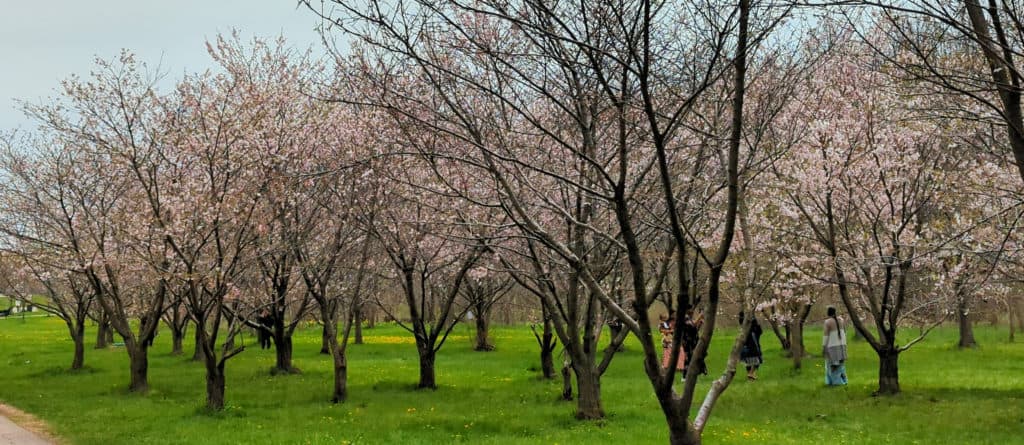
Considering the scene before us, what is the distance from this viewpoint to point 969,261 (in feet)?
46.1

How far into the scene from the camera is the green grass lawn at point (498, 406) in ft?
37.2

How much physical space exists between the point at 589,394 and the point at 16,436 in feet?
27.2

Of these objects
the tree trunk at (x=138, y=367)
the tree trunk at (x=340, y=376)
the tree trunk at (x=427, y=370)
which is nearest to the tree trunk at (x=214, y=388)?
the tree trunk at (x=340, y=376)

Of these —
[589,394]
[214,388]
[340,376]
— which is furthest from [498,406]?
[214,388]

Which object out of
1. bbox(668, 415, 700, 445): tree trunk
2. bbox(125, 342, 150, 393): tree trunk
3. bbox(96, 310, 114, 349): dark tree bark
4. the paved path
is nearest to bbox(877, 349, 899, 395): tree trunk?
bbox(668, 415, 700, 445): tree trunk

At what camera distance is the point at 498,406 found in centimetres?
1489

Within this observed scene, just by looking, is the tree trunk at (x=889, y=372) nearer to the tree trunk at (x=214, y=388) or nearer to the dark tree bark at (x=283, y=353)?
the tree trunk at (x=214, y=388)

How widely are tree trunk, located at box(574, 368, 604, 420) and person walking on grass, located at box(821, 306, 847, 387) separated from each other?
19.0 feet

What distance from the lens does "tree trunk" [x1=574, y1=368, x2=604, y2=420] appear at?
41.6 ft

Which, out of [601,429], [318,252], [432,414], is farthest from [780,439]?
[318,252]

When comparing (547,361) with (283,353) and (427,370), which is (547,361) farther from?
(283,353)

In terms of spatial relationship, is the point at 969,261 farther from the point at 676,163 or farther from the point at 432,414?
the point at 432,414

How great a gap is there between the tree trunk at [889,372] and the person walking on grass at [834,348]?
1.39 meters

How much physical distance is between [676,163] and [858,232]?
5.86 meters
